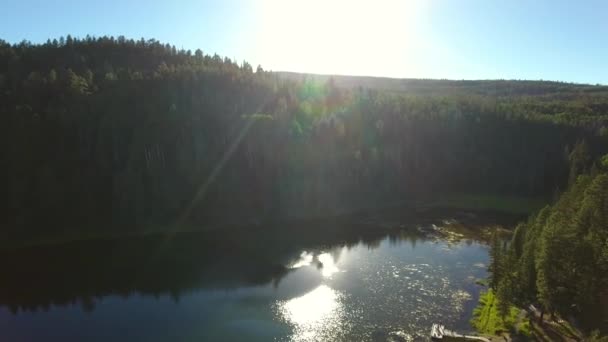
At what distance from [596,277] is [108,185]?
78.3 meters

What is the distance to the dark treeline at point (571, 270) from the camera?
39.7 m

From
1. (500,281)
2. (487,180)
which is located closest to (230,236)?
(500,281)

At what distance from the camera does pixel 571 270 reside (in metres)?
40.6

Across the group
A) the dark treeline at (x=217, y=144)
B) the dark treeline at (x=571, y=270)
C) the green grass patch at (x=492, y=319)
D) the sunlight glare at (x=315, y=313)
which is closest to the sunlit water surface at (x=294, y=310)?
the sunlight glare at (x=315, y=313)

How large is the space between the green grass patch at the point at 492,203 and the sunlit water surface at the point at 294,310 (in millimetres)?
51726

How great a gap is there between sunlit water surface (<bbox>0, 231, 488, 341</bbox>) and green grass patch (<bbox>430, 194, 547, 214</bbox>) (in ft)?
170

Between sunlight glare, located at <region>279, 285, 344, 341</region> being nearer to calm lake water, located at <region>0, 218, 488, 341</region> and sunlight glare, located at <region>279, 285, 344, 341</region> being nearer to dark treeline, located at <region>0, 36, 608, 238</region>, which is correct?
calm lake water, located at <region>0, 218, 488, 341</region>

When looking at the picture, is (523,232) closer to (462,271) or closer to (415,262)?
(462,271)

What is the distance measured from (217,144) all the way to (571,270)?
243 ft

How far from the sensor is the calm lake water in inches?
1880

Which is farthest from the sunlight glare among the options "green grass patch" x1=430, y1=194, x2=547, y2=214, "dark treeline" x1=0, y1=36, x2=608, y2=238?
"green grass patch" x1=430, y1=194, x2=547, y2=214

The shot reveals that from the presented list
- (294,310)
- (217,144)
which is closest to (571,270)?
(294,310)

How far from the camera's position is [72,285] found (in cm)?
6106

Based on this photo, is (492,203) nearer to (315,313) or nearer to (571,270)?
(571,270)
